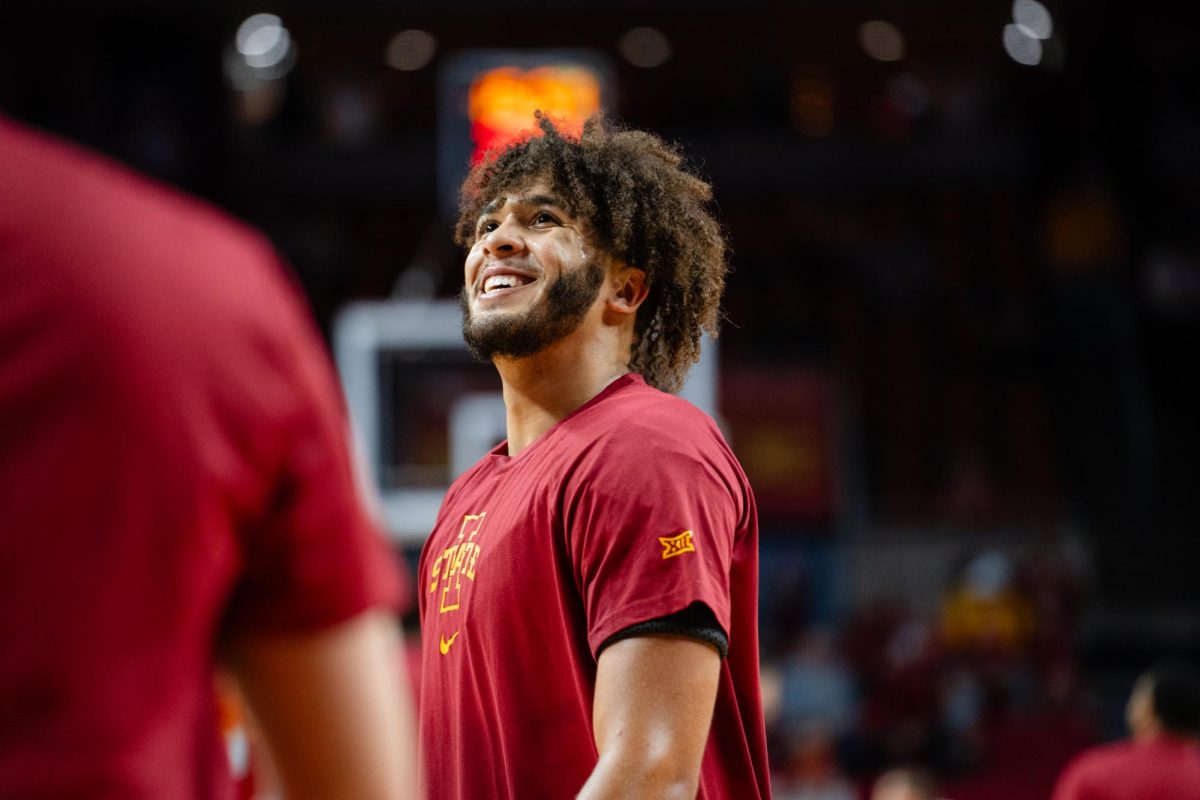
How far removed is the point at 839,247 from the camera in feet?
53.4

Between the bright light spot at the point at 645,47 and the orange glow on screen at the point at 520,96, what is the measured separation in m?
5.49

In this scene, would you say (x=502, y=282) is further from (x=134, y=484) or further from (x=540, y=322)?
(x=134, y=484)

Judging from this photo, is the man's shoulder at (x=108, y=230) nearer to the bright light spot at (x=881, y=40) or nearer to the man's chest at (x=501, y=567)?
the man's chest at (x=501, y=567)

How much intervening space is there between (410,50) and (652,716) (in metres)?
16.7

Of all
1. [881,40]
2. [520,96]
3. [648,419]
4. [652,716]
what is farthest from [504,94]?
[652,716]

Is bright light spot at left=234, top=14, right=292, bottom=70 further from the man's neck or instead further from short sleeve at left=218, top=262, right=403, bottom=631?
short sleeve at left=218, top=262, right=403, bottom=631

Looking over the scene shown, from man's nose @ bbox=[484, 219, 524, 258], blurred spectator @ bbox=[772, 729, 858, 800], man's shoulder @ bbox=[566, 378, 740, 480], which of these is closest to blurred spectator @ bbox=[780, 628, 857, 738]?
blurred spectator @ bbox=[772, 729, 858, 800]

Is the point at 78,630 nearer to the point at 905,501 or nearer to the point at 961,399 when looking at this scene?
the point at 905,501

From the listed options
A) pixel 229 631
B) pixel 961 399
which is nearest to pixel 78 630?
pixel 229 631

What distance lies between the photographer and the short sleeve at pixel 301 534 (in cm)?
113

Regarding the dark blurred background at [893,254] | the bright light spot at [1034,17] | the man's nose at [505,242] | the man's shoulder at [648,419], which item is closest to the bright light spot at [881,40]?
the dark blurred background at [893,254]

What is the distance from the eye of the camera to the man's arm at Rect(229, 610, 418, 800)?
115 cm

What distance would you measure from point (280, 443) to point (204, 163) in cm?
1507

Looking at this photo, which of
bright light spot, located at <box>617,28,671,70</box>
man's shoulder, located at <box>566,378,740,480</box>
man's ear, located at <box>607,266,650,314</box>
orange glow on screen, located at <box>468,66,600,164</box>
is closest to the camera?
man's shoulder, located at <box>566,378,740,480</box>
